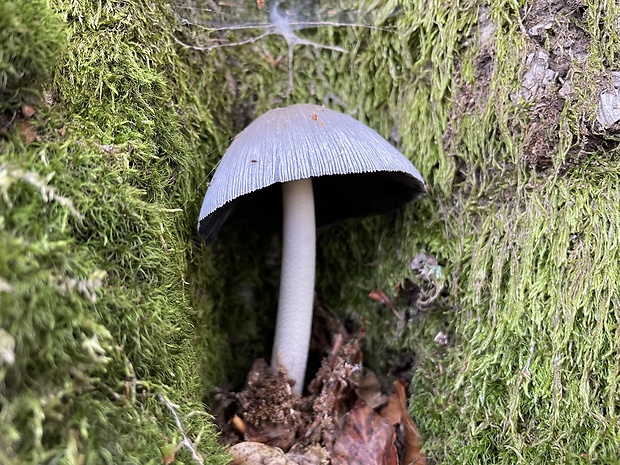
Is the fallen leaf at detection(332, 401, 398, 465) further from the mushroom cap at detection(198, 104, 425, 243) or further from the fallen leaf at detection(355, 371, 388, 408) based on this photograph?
the mushroom cap at detection(198, 104, 425, 243)

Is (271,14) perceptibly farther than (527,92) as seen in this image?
Yes

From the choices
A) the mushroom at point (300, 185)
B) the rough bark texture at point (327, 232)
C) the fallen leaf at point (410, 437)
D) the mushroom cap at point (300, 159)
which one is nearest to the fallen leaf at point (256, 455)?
the rough bark texture at point (327, 232)

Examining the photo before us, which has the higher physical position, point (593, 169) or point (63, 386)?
point (593, 169)

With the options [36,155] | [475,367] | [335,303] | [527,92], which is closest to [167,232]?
[36,155]

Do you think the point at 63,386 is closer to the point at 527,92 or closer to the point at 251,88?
the point at 251,88

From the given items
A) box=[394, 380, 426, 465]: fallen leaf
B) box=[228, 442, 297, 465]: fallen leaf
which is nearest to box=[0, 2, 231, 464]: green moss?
box=[228, 442, 297, 465]: fallen leaf

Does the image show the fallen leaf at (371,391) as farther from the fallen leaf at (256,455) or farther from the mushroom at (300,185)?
the fallen leaf at (256,455)
